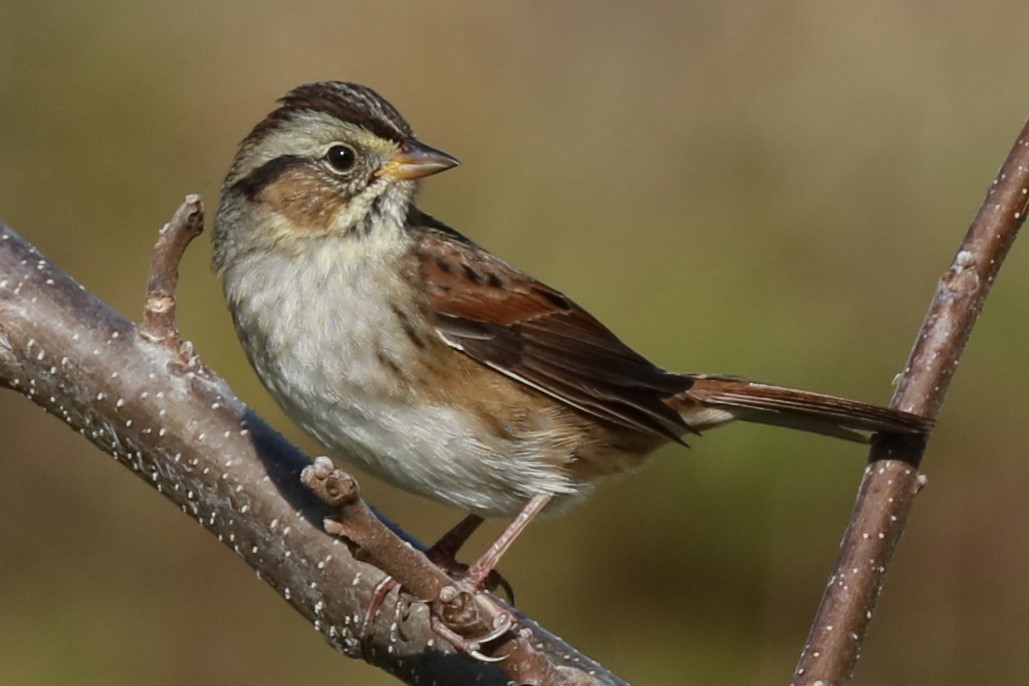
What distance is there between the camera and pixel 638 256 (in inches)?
295

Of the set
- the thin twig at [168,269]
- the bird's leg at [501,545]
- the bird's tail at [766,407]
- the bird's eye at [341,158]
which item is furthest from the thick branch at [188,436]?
the bird's tail at [766,407]

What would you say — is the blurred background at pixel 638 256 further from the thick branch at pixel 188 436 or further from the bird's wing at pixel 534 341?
the thick branch at pixel 188 436

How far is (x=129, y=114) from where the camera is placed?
782 cm

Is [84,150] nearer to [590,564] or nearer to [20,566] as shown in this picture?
[20,566]

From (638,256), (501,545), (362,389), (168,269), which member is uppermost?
(638,256)

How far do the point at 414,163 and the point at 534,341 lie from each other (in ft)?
1.97

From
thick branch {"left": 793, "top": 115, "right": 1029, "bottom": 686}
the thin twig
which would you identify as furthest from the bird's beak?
thick branch {"left": 793, "top": 115, "right": 1029, "bottom": 686}

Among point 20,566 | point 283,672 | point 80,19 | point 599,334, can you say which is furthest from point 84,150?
point 599,334

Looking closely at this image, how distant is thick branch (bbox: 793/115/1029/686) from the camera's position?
9.87ft

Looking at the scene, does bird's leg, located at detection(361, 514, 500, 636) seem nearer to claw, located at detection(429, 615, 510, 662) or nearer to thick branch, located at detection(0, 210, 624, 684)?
thick branch, located at detection(0, 210, 624, 684)

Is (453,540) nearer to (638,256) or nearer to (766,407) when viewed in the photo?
(766,407)

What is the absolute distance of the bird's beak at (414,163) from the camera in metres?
3.86

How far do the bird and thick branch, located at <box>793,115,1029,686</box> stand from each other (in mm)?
340

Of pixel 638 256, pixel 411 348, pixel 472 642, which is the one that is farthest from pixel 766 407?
pixel 638 256
